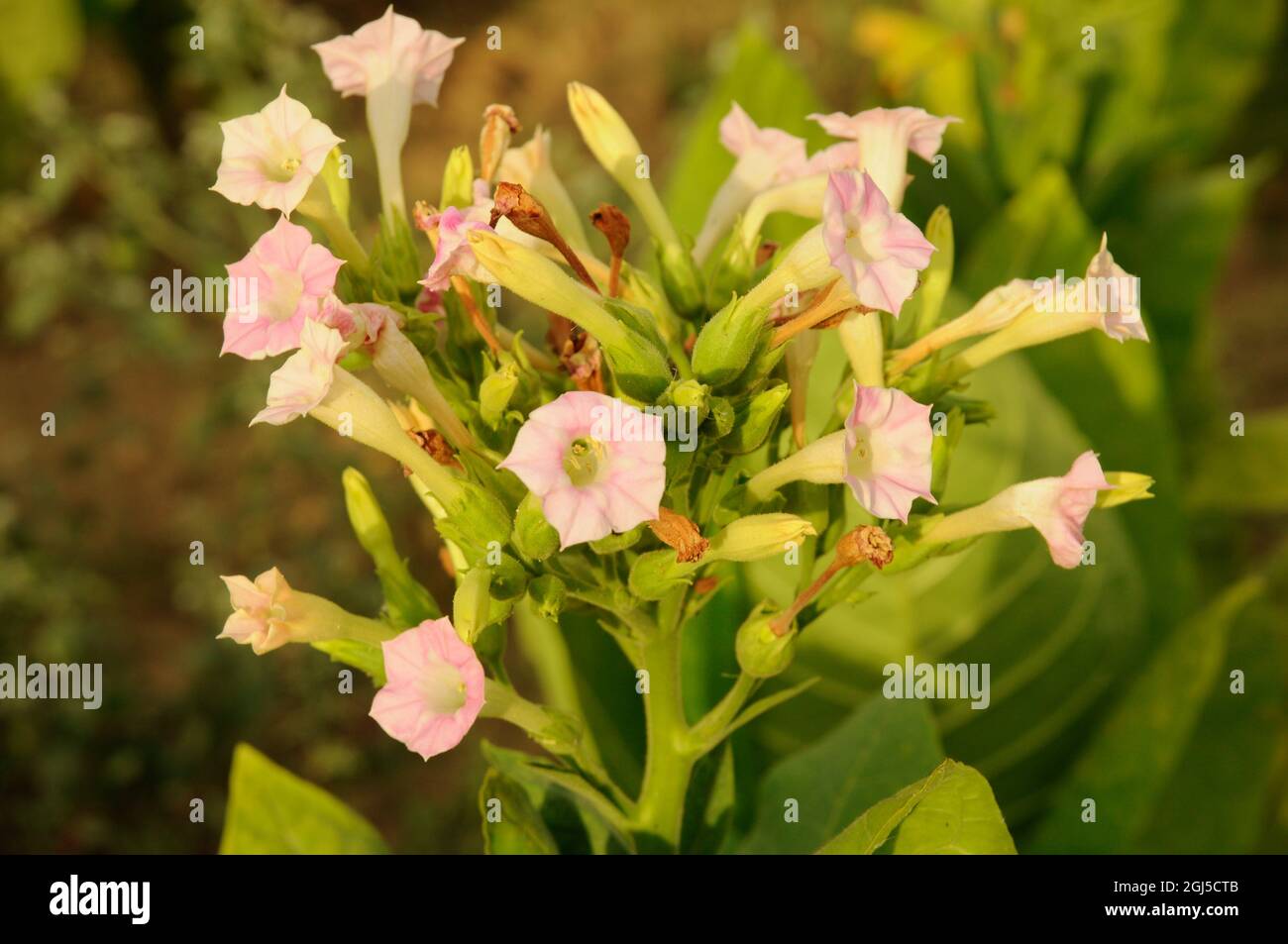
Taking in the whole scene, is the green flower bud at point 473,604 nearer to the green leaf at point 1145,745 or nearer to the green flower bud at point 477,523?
the green flower bud at point 477,523

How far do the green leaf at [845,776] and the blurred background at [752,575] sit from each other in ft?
0.15

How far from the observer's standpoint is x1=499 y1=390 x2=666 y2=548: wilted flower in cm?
55

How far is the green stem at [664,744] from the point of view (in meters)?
0.73

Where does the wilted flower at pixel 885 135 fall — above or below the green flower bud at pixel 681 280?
above

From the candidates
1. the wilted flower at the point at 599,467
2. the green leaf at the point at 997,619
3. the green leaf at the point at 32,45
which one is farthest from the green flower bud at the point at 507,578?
Result: the green leaf at the point at 32,45

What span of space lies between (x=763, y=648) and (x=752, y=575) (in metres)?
0.38

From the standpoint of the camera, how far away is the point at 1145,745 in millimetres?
1120

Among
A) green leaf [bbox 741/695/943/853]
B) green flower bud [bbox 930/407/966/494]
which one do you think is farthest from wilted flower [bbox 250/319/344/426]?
green leaf [bbox 741/695/943/853]

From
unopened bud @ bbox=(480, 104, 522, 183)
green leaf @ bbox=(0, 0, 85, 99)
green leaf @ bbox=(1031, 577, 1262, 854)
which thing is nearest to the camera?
unopened bud @ bbox=(480, 104, 522, 183)

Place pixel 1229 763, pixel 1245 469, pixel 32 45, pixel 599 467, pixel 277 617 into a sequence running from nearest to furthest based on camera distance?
pixel 599 467 → pixel 277 617 → pixel 1229 763 → pixel 1245 469 → pixel 32 45

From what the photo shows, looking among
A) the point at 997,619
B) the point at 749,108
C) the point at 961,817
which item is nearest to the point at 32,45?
the point at 749,108

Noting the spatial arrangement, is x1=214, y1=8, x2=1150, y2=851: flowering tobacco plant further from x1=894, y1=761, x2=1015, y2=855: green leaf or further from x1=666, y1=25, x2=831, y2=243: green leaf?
x1=666, y1=25, x2=831, y2=243: green leaf

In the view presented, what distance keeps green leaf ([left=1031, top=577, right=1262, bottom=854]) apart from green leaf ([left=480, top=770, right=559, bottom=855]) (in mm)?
→ 537

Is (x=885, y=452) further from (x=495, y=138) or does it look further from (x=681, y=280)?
(x=495, y=138)
